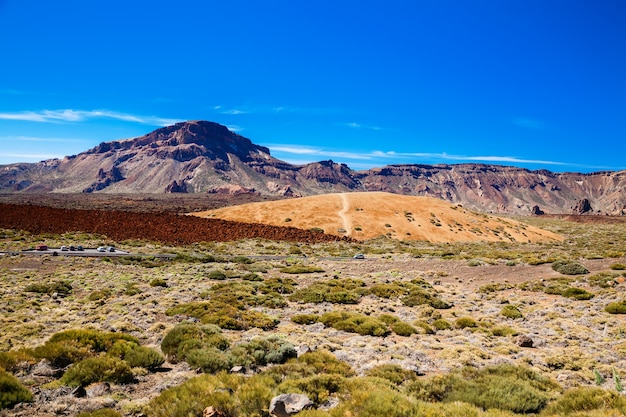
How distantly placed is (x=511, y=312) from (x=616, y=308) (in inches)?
192

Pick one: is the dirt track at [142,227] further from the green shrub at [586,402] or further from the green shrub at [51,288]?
the green shrub at [586,402]

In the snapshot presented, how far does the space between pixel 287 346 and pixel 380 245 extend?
145ft

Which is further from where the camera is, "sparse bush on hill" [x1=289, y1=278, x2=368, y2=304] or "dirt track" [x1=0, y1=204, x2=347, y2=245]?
"dirt track" [x1=0, y1=204, x2=347, y2=245]

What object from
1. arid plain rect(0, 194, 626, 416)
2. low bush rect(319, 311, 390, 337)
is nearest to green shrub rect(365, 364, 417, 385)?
arid plain rect(0, 194, 626, 416)

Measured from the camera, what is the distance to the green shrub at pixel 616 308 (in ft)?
57.5

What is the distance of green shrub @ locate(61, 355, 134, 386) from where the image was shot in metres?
9.30

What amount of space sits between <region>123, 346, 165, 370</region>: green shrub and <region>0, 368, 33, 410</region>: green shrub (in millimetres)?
2811

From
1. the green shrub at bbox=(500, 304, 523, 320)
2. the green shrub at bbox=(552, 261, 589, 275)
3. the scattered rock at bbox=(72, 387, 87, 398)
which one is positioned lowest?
the green shrub at bbox=(500, 304, 523, 320)

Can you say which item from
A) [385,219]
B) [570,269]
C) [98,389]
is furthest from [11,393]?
[385,219]

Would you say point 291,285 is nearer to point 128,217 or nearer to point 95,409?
point 95,409

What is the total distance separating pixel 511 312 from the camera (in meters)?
18.3

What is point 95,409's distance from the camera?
26.5 feet

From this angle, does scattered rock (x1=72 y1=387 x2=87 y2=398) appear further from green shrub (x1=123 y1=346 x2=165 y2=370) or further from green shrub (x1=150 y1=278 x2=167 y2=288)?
green shrub (x1=150 y1=278 x2=167 y2=288)

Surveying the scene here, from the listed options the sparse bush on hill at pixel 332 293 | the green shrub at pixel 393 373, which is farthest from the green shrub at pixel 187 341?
the sparse bush on hill at pixel 332 293
